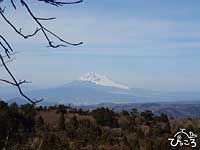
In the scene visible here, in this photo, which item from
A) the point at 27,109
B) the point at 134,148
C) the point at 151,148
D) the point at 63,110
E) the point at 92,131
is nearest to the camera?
the point at 151,148

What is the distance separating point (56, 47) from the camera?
263cm

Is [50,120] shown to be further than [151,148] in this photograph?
Yes

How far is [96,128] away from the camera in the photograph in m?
29.0

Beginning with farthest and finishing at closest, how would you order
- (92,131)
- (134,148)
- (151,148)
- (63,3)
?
(92,131) → (134,148) → (151,148) → (63,3)

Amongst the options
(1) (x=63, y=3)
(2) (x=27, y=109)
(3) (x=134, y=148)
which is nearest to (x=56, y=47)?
(1) (x=63, y=3)

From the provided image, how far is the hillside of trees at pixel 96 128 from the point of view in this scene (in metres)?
22.8

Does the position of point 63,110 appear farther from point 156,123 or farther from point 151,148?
point 151,148

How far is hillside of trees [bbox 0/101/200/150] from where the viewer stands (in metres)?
22.8

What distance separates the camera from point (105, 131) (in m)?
29.1

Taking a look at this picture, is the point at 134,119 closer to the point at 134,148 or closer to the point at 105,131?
the point at 105,131

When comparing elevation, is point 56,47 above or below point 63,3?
below

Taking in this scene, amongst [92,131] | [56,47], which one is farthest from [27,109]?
[56,47]

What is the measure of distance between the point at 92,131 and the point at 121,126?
4.11m

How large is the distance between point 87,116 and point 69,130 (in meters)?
5.91
